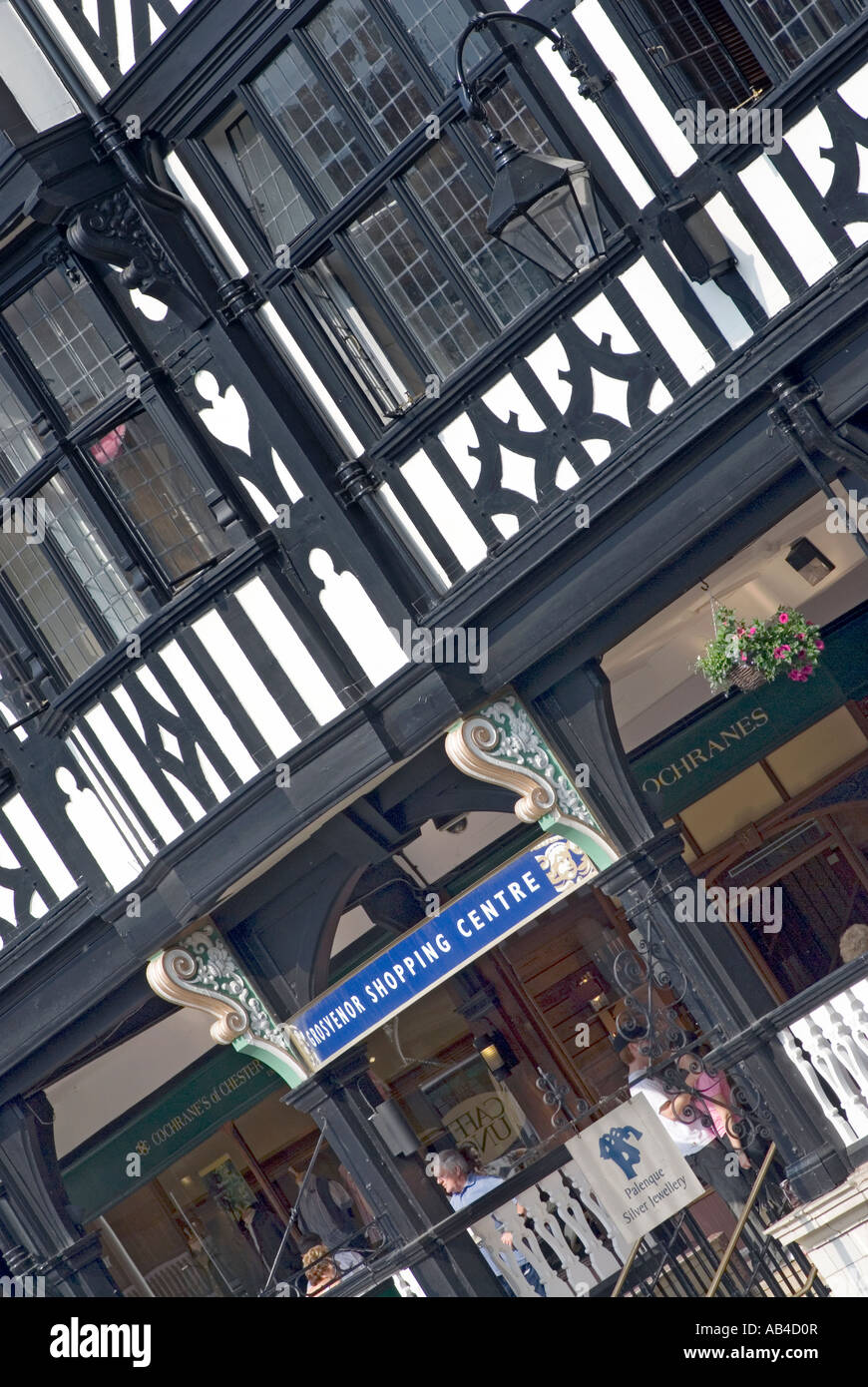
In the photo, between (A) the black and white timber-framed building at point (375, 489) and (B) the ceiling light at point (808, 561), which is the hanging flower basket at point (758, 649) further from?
(B) the ceiling light at point (808, 561)

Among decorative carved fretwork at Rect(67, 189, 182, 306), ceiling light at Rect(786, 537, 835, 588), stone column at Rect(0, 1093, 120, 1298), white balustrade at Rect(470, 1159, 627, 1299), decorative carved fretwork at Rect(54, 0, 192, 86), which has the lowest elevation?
white balustrade at Rect(470, 1159, 627, 1299)

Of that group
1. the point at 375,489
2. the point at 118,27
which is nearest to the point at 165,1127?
the point at 375,489

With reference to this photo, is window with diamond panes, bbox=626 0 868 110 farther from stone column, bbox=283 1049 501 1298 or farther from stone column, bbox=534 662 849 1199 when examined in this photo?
stone column, bbox=283 1049 501 1298

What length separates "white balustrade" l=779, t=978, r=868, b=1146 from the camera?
8.74m

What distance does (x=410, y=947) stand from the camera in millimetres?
10008

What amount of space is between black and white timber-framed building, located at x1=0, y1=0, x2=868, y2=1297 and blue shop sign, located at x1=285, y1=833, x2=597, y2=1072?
0.39 feet

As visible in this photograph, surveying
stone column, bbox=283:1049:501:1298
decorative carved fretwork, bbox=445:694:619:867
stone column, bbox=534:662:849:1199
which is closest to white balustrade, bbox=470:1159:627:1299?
stone column, bbox=283:1049:501:1298

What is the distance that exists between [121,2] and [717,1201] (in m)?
8.60

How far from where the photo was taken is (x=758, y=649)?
29.5 ft

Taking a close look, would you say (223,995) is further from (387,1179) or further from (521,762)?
Answer: (521,762)

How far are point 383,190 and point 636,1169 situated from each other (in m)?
5.43

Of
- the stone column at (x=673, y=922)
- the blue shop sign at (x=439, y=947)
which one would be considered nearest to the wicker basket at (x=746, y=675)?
the stone column at (x=673, y=922)

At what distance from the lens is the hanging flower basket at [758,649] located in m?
8.98
